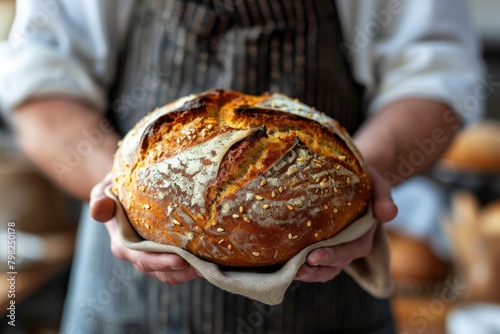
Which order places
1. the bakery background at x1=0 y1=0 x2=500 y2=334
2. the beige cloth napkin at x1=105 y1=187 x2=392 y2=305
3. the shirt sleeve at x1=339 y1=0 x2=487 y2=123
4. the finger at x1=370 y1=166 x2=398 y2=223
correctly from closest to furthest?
the beige cloth napkin at x1=105 y1=187 x2=392 y2=305
the finger at x1=370 y1=166 x2=398 y2=223
the shirt sleeve at x1=339 y1=0 x2=487 y2=123
the bakery background at x1=0 y1=0 x2=500 y2=334

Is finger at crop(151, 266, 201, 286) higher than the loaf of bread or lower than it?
lower

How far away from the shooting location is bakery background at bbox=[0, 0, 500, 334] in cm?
227

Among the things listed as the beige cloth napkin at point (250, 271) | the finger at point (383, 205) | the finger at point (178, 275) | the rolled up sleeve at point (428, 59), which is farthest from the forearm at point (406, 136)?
the finger at point (178, 275)

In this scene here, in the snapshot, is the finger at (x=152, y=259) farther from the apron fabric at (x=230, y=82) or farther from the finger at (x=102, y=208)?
the apron fabric at (x=230, y=82)

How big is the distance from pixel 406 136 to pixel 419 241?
129 centimetres

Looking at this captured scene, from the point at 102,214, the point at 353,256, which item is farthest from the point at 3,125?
the point at 353,256

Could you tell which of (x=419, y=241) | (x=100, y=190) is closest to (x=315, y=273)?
(x=100, y=190)

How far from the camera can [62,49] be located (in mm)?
1541

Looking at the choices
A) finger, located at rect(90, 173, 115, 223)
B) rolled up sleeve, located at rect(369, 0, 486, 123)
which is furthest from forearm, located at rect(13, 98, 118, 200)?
rolled up sleeve, located at rect(369, 0, 486, 123)

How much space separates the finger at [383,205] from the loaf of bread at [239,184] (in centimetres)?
5

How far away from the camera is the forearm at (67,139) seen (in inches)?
56.2

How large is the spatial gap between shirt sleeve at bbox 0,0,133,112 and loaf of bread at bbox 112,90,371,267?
51cm

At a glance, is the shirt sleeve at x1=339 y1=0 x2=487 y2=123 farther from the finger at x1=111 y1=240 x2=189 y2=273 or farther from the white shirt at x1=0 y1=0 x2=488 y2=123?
the finger at x1=111 y1=240 x2=189 y2=273

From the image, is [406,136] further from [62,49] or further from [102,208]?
[62,49]
